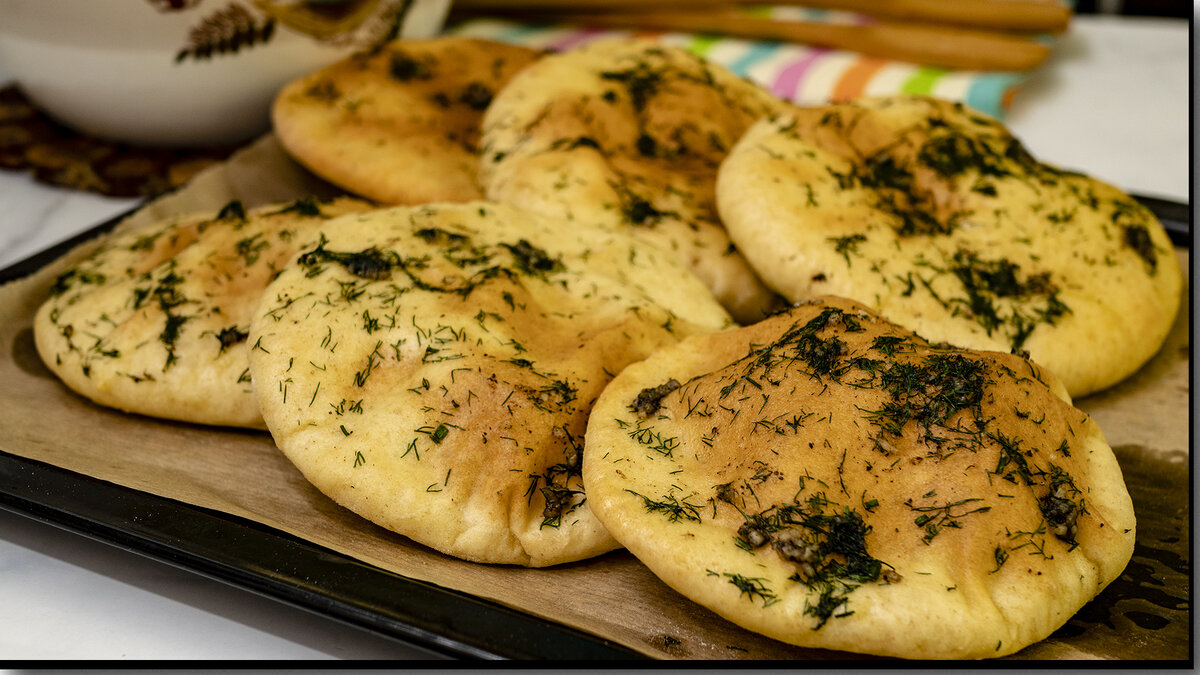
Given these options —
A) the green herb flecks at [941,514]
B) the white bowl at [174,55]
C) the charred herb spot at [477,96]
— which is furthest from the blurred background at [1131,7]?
the green herb flecks at [941,514]

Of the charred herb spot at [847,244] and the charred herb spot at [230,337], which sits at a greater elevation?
the charred herb spot at [847,244]

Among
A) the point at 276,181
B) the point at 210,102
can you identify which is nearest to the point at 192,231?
the point at 276,181

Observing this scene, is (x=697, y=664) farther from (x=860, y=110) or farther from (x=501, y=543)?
(x=860, y=110)

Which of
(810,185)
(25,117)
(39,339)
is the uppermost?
(810,185)

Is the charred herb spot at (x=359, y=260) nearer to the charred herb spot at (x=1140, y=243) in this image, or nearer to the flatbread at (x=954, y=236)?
the flatbread at (x=954, y=236)

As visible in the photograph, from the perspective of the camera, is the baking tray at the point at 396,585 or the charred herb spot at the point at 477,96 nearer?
the baking tray at the point at 396,585

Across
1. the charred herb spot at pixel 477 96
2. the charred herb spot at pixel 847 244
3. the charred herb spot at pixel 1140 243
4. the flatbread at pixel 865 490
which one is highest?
the charred herb spot at pixel 1140 243

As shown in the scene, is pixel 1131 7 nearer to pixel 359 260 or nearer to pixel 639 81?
pixel 639 81
